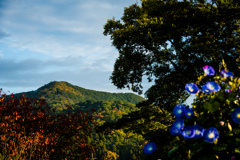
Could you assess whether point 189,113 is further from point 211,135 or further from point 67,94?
point 67,94

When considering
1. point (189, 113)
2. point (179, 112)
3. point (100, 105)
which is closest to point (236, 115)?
point (189, 113)

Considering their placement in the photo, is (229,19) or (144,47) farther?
(144,47)

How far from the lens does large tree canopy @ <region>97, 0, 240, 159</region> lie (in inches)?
399

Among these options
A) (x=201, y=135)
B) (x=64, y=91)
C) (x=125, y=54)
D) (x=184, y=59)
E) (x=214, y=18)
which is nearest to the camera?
(x=201, y=135)

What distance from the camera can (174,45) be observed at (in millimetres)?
12031

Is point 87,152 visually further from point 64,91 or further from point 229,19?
point 64,91

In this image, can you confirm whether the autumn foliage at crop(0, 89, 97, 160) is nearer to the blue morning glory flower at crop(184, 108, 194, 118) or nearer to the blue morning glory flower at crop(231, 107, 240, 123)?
the blue morning glory flower at crop(184, 108, 194, 118)

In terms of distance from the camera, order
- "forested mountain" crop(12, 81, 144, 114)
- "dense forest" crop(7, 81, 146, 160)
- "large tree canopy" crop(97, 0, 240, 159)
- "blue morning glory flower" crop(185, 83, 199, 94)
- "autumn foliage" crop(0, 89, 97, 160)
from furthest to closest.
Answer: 1. "forested mountain" crop(12, 81, 144, 114)
2. "dense forest" crop(7, 81, 146, 160)
3. "large tree canopy" crop(97, 0, 240, 159)
4. "autumn foliage" crop(0, 89, 97, 160)
5. "blue morning glory flower" crop(185, 83, 199, 94)

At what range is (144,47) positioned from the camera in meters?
12.4

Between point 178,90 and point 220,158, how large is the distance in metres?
10.1

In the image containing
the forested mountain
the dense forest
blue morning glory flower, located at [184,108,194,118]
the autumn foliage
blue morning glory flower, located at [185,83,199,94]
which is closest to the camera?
blue morning glory flower, located at [184,108,194,118]

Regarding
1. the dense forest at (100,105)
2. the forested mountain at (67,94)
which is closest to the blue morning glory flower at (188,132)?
the dense forest at (100,105)

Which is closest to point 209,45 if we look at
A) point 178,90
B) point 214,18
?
point 214,18

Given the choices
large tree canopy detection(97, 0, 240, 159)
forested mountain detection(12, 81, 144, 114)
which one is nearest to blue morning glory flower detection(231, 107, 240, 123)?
large tree canopy detection(97, 0, 240, 159)
